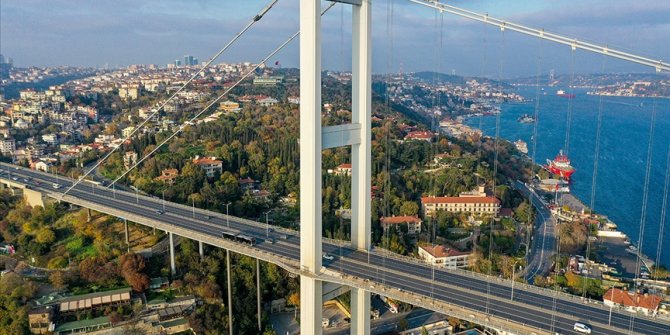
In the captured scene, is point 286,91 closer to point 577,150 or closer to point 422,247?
point 577,150

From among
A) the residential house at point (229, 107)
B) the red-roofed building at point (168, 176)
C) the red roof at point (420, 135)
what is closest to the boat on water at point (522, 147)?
the red roof at point (420, 135)

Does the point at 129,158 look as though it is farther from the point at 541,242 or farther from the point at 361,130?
the point at 541,242

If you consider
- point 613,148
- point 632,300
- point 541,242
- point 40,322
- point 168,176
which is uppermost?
point 168,176

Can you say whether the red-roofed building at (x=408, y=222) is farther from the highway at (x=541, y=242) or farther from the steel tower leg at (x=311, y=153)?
the steel tower leg at (x=311, y=153)

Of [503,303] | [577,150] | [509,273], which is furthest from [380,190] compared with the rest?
[577,150]

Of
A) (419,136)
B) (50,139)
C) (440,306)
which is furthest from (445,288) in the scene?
(50,139)

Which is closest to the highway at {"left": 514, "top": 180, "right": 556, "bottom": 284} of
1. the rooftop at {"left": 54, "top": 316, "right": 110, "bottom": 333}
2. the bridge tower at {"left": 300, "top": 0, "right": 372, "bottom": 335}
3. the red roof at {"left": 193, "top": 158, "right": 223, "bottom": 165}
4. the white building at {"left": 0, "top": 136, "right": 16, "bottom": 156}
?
the bridge tower at {"left": 300, "top": 0, "right": 372, "bottom": 335}
